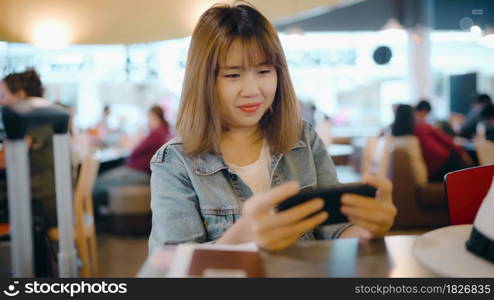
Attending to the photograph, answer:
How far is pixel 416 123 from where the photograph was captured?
3.39m

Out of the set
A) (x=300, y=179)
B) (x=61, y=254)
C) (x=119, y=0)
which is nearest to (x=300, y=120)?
(x=300, y=179)

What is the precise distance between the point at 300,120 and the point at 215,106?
0.22 metres

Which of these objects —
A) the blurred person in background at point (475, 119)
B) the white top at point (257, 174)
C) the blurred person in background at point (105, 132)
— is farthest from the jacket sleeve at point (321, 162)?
the blurred person in background at point (475, 119)

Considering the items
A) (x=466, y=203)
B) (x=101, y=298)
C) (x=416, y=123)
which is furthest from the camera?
(x=416, y=123)

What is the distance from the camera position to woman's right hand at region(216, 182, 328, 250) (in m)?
0.62

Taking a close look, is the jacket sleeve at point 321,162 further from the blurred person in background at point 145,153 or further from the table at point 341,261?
the blurred person in background at point 145,153

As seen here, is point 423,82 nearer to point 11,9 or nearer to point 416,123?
point 416,123

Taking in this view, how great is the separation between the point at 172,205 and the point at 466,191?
602 millimetres

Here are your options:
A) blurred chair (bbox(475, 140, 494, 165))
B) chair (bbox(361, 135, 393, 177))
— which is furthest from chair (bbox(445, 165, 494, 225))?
chair (bbox(361, 135, 393, 177))

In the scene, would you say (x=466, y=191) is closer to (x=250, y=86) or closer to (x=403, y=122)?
(x=250, y=86)

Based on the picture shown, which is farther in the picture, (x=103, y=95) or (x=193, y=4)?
(x=103, y=95)

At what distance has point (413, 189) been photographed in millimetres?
3352

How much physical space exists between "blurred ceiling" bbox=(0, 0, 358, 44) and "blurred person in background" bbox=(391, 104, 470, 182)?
2399 mm

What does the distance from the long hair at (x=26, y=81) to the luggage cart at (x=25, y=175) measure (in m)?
0.43
